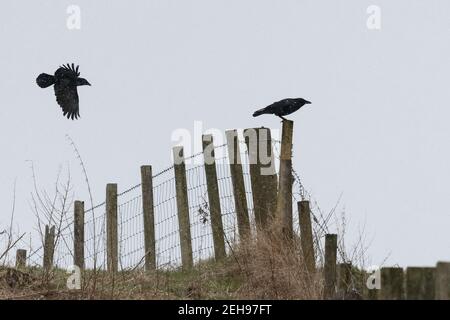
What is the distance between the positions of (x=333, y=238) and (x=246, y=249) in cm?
174

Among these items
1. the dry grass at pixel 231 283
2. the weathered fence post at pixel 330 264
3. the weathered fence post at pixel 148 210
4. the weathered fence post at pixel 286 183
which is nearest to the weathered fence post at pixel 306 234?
the dry grass at pixel 231 283

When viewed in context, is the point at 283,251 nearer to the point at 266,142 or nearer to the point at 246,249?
the point at 246,249

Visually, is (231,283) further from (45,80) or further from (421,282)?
(45,80)

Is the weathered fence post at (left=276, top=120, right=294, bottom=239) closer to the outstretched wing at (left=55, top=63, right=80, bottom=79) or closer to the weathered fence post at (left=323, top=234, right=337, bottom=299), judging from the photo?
the weathered fence post at (left=323, top=234, right=337, bottom=299)

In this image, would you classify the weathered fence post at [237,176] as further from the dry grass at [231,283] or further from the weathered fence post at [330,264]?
the weathered fence post at [330,264]

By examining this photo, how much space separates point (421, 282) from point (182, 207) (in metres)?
6.63

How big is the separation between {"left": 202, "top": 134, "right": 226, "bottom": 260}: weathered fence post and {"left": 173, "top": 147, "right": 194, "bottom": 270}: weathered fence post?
49cm

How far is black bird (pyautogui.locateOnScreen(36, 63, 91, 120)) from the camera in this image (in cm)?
1299

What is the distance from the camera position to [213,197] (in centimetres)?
1126

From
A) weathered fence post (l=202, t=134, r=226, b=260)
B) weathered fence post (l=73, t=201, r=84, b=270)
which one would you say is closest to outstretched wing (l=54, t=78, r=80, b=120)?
weathered fence post (l=73, t=201, r=84, b=270)

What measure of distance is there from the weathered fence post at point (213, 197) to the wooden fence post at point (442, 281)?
5.94m

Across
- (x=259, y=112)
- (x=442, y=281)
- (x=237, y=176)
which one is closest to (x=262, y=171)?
(x=237, y=176)

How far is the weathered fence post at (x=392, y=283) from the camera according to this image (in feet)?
17.9

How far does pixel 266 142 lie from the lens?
10.3 meters
